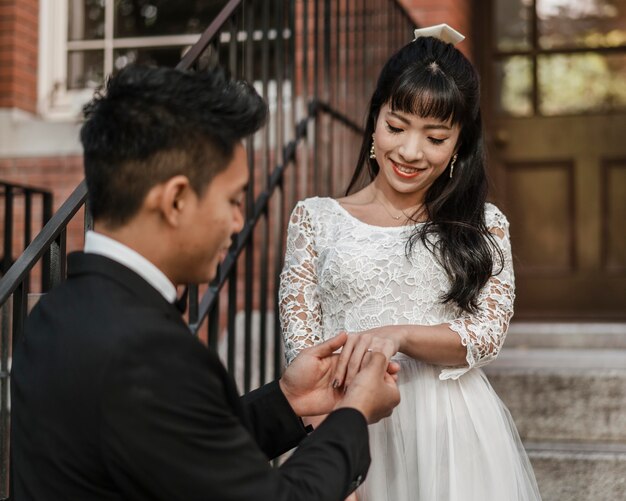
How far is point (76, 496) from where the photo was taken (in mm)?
1438

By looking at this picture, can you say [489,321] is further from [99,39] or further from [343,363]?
[99,39]

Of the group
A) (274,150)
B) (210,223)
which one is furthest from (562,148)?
(210,223)

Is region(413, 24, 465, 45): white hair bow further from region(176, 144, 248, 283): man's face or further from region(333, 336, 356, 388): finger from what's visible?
region(176, 144, 248, 283): man's face

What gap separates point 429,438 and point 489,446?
0.52ft

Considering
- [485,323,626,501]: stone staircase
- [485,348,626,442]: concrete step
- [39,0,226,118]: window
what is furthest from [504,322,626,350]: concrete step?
[39,0,226,118]: window

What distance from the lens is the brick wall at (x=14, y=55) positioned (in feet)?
20.0

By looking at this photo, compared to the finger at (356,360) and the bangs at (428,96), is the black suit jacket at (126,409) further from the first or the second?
the bangs at (428,96)

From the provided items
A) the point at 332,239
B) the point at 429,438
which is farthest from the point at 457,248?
the point at 429,438

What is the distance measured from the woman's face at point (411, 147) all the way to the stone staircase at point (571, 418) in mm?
1573

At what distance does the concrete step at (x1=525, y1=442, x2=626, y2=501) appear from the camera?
11.8ft

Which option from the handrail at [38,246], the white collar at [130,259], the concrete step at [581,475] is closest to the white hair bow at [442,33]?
the handrail at [38,246]

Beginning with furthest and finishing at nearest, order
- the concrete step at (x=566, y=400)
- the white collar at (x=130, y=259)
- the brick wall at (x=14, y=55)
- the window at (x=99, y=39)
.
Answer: the window at (x=99, y=39) < the brick wall at (x=14, y=55) < the concrete step at (x=566, y=400) < the white collar at (x=130, y=259)

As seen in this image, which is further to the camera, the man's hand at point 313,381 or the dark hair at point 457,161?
the dark hair at point 457,161

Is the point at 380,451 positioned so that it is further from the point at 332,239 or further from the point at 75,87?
the point at 75,87
